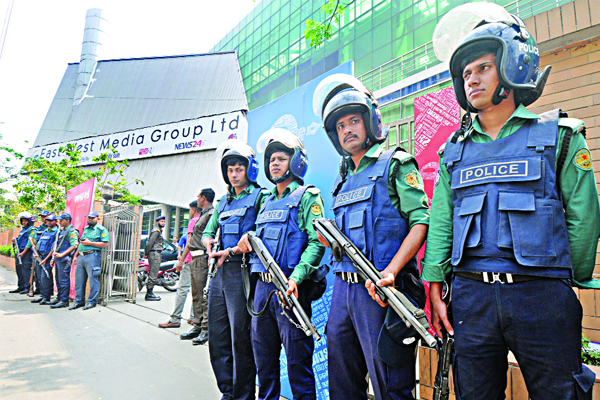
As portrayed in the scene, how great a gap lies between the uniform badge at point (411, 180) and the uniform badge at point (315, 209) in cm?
76

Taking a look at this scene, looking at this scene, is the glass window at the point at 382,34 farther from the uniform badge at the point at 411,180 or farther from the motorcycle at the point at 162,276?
the uniform badge at the point at 411,180

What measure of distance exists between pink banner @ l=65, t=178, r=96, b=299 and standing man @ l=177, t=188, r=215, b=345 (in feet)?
13.9

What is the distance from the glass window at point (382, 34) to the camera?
18125mm

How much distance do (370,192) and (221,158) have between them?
69.7 inches

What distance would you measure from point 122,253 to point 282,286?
6963 mm

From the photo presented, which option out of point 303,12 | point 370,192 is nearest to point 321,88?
point 370,192

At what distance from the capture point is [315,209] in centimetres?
255

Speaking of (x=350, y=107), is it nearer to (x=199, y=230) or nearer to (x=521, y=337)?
(x=521, y=337)

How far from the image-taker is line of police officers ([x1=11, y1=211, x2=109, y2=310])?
736cm

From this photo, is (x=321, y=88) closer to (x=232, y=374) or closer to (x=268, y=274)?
(x=268, y=274)

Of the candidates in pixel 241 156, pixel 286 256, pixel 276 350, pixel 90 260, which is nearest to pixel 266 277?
pixel 286 256

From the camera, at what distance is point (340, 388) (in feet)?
6.37

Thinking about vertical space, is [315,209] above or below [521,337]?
above

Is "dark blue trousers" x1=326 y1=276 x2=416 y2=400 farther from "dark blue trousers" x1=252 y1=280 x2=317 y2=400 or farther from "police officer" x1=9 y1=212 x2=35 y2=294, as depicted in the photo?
"police officer" x1=9 y1=212 x2=35 y2=294
